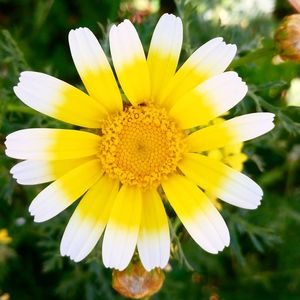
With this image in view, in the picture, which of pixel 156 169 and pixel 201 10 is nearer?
pixel 156 169

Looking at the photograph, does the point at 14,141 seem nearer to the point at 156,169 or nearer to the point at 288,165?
the point at 156,169

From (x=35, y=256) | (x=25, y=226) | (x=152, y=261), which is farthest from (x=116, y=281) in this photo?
(x=35, y=256)

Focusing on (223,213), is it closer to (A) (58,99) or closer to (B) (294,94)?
(B) (294,94)

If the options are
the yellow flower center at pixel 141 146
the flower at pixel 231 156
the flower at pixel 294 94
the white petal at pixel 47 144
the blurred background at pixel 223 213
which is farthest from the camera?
the flower at pixel 294 94

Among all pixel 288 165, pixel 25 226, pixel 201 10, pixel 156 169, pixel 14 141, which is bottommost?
pixel 288 165

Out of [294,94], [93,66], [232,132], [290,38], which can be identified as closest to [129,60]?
[93,66]

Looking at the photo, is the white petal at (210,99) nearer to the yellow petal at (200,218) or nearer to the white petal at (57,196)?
the yellow petal at (200,218)

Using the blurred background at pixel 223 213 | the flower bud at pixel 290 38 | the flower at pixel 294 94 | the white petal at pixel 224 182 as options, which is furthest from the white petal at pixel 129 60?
the flower at pixel 294 94
